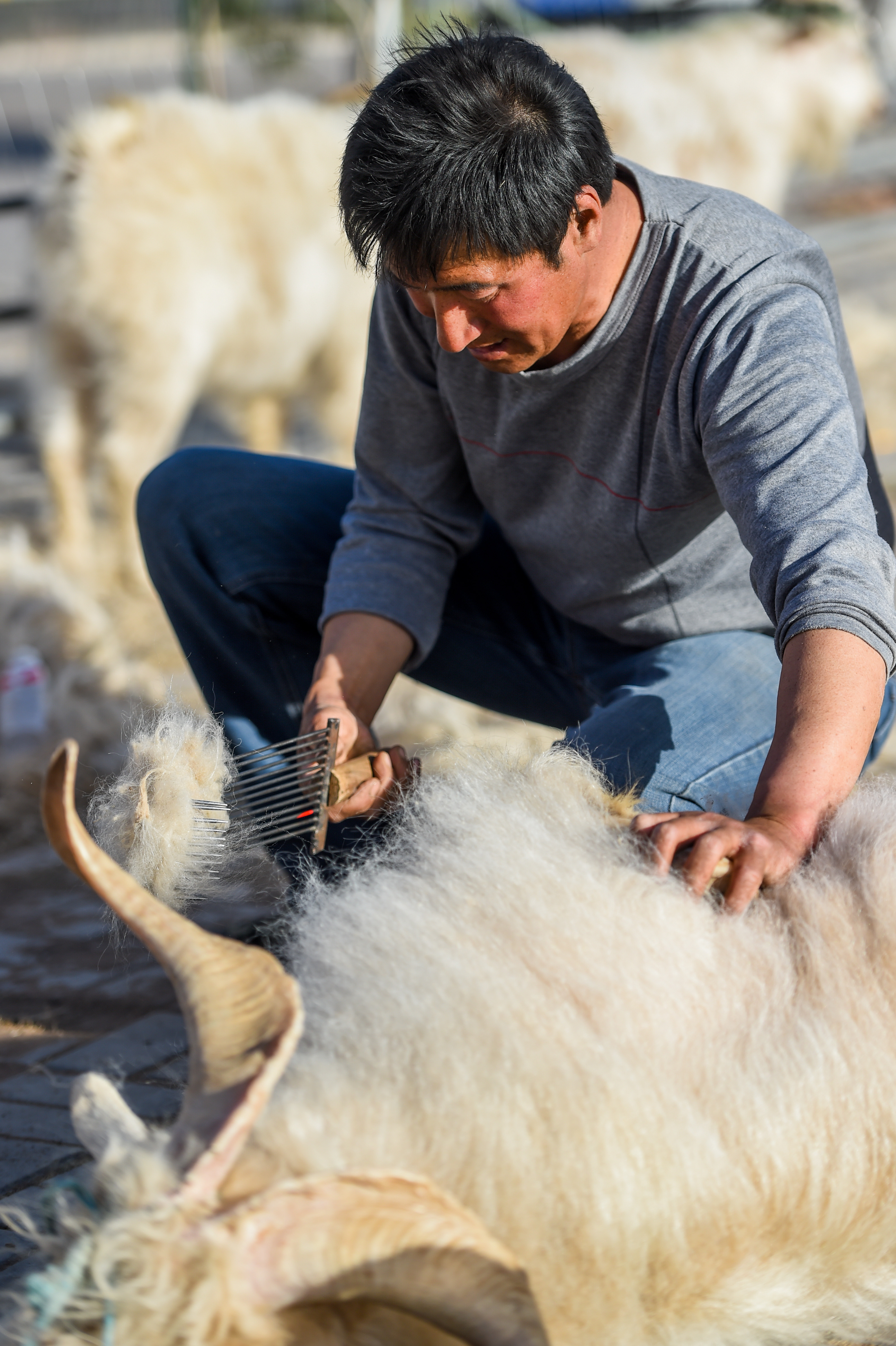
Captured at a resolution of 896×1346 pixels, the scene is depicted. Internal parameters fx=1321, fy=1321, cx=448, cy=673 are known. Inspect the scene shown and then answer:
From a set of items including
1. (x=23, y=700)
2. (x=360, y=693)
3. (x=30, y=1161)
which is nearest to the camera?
(x=30, y=1161)

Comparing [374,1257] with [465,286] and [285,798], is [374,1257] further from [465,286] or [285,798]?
[465,286]

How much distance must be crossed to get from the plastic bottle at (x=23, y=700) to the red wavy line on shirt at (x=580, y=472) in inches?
72.1

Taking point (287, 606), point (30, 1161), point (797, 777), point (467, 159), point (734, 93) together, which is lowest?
point (30, 1161)

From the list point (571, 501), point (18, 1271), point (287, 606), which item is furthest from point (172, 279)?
point (18, 1271)

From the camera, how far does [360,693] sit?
2090 millimetres

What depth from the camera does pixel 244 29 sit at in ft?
31.4

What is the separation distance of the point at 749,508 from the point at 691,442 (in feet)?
0.82

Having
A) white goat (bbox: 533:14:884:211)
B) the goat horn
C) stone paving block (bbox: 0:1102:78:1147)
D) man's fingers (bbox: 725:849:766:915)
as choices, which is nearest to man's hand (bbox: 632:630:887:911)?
man's fingers (bbox: 725:849:766:915)

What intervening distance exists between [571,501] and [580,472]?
0.20ft

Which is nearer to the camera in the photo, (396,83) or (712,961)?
(712,961)

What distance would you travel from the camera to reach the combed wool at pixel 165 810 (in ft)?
5.27

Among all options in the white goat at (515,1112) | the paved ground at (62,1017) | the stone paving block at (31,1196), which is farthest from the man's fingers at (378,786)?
the stone paving block at (31,1196)

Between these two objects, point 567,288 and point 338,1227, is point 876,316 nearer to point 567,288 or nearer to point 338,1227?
point 567,288

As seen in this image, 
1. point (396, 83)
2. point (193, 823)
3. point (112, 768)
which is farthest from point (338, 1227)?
point (112, 768)
